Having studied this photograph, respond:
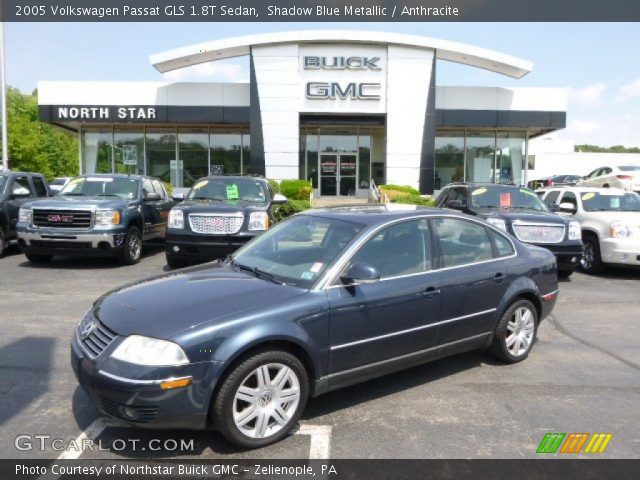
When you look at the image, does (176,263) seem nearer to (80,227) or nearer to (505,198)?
(80,227)

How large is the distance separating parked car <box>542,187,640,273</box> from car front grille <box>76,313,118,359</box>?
9442 mm

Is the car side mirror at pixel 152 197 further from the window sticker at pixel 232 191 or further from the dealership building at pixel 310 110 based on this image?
the dealership building at pixel 310 110

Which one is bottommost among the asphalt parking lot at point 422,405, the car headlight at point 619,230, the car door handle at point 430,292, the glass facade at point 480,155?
the asphalt parking lot at point 422,405

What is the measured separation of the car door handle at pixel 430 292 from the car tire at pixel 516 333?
1.02 m

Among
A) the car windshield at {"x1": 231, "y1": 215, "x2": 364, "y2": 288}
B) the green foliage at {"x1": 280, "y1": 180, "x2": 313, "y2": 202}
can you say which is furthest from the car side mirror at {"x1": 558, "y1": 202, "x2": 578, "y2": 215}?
the green foliage at {"x1": 280, "y1": 180, "x2": 313, "y2": 202}

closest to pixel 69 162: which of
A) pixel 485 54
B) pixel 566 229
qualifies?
pixel 485 54

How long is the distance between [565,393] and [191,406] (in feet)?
10.5

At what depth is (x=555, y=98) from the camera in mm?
25938

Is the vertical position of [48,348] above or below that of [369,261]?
below

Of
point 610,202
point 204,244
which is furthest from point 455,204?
point 204,244


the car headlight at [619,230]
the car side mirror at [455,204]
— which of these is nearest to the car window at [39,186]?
the car side mirror at [455,204]

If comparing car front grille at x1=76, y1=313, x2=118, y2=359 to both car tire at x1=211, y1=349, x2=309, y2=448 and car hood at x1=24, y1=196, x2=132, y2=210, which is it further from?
car hood at x1=24, y1=196, x2=132, y2=210

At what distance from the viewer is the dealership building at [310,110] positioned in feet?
79.3

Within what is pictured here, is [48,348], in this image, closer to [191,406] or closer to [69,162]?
[191,406]
